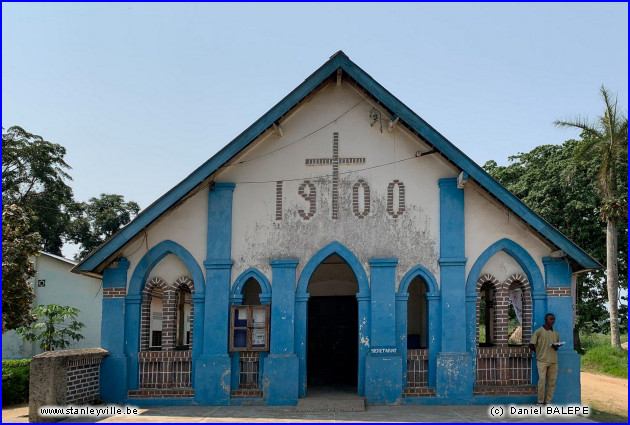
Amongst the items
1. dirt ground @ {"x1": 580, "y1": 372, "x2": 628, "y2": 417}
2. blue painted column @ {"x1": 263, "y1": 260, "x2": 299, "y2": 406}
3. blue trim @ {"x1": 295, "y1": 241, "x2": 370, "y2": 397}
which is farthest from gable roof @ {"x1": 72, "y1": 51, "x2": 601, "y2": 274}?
dirt ground @ {"x1": 580, "y1": 372, "x2": 628, "y2": 417}

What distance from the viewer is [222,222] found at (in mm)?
13594

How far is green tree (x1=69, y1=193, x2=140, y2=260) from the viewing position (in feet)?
142

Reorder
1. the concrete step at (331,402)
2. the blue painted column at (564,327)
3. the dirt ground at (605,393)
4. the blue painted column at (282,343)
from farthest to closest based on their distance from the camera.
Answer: the dirt ground at (605,393) → the blue painted column at (282,343) → the blue painted column at (564,327) → the concrete step at (331,402)

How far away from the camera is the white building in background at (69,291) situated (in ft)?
85.5

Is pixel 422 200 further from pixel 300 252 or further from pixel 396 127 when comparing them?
pixel 300 252

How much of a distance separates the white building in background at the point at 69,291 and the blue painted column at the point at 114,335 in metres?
13.1

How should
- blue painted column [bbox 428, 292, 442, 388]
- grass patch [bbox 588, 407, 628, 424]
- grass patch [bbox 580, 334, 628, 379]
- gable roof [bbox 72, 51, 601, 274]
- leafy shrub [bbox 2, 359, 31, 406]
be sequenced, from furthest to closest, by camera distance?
grass patch [bbox 580, 334, 628, 379] → leafy shrub [bbox 2, 359, 31, 406] → blue painted column [bbox 428, 292, 442, 388] → gable roof [bbox 72, 51, 601, 274] → grass patch [bbox 588, 407, 628, 424]

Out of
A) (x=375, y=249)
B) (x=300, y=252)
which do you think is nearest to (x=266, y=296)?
(x=300, y=252)

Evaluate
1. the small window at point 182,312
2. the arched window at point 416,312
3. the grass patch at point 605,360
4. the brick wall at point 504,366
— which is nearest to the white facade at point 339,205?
the brick wall at point 504,366

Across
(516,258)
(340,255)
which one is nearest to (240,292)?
(340,255)

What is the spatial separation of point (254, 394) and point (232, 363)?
72cm

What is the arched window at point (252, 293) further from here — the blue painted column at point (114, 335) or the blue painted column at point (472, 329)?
the blue painted column at point (472, 329)

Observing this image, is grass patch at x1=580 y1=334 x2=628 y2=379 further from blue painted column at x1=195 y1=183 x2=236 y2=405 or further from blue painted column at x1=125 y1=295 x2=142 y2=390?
blue painted column at x1=125 y1=295 x2=142 y2=390

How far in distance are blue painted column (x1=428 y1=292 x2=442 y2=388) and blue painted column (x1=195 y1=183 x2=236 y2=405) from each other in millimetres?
3505
